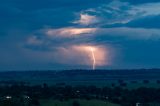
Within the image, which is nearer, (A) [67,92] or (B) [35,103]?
(B) [35,103]

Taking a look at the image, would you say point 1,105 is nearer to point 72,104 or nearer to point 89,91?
point 72,104

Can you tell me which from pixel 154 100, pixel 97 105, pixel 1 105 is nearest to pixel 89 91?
pixel 154 100

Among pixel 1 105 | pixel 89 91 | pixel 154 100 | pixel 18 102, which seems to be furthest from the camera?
pixel 89 91

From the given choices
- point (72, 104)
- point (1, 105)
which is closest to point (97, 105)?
point (72, 104)

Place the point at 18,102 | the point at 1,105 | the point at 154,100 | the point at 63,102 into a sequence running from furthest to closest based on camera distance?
the point at 154,100 → the point at 63,102 → the point at 18,102 → the point at 1,105

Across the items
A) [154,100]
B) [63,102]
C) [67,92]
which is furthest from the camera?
[67,92]

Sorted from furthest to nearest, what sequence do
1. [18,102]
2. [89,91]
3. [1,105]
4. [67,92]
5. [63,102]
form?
1. [89,91]
2. [67,92]
3. [63,102]
4. [18,102]
5. [1,105]

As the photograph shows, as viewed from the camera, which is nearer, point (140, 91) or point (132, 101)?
point (132, 101)

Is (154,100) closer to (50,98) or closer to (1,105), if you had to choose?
(50,98)
